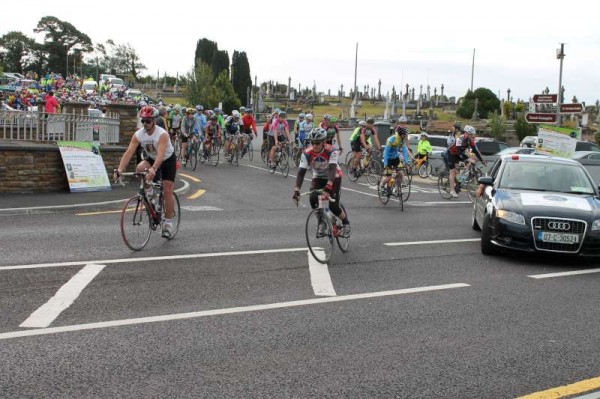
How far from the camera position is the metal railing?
16.0 metres

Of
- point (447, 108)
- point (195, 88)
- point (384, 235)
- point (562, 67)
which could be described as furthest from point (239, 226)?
point (447, 108)

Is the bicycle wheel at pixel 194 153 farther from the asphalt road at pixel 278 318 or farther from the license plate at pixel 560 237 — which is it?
the license plate at pixel 560 237

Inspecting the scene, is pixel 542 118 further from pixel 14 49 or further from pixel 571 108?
pixel 14 49

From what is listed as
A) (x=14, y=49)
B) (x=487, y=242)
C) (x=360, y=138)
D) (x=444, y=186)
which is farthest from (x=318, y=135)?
(x=14, y=49)

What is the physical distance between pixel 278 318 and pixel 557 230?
5001 millimetres

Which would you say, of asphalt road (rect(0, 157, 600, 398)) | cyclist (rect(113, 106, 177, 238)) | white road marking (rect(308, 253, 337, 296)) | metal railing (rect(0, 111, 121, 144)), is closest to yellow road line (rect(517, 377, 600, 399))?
asphalt road (rect(0, 157, 600, 398))

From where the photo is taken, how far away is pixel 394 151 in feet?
55.8

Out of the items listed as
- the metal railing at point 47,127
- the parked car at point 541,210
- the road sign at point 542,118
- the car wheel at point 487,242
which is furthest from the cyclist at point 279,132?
the car wheel at point 487,242

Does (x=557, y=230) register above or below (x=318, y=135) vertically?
below

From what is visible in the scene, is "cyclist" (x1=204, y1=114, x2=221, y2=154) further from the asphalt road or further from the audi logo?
the audi logo

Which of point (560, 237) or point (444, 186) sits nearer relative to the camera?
point (560, 237)

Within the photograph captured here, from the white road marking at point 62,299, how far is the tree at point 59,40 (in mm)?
139927

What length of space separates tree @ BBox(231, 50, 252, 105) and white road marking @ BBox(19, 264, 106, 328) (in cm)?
8083

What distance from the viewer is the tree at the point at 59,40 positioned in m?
138
